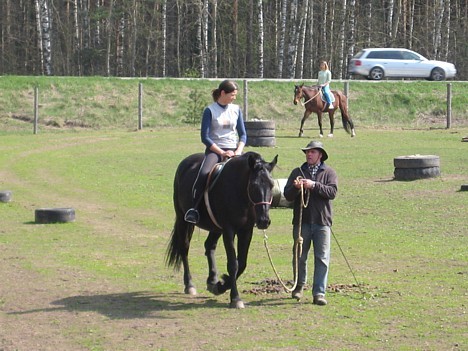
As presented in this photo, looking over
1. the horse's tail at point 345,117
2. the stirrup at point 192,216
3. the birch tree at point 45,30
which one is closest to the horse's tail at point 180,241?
the stirrup at point 192,216

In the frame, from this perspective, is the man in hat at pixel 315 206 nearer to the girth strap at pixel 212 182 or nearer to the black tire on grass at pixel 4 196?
the girth strap at pixel 212 182

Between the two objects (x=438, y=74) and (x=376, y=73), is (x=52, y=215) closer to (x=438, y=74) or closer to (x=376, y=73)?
(x=376, y=73)

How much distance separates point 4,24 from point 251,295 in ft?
199

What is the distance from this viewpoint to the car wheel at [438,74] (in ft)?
172

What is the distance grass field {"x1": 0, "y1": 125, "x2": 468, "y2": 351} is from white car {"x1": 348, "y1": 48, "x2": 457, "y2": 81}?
25.6m

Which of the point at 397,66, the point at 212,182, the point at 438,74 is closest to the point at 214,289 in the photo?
the point at 212,182

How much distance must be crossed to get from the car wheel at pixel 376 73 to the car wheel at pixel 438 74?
2491 mm

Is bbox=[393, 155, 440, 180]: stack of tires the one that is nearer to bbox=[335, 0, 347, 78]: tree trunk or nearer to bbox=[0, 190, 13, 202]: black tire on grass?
bbox=[0, 190, 13, 202]: black tire on grass

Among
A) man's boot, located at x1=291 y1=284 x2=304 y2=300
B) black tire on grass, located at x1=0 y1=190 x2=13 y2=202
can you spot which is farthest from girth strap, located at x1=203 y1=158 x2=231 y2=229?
black tire on grass, located at x1=0 y1=190 x2=13 y2=202

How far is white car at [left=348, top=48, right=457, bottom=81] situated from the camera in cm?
5225

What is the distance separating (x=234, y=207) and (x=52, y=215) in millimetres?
7554

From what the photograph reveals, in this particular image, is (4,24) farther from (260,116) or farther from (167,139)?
(167,139)

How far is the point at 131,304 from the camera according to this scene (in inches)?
449

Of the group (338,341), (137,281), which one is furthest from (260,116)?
(338,341)
